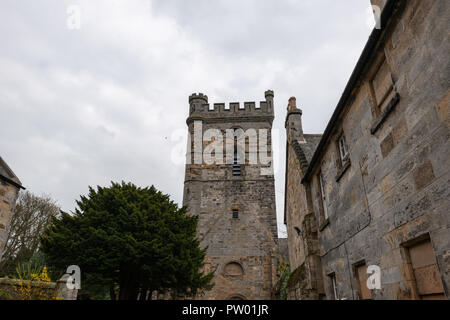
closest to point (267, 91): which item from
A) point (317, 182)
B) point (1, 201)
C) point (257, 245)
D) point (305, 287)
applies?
point (257, 245)

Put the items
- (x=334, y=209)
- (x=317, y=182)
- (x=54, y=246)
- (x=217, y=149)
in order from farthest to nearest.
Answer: (x=217, y=149) < (x=54, y=246) < (x=317, y=182) < (x=334, y=209)

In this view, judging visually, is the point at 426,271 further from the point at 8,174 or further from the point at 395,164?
the point at 8,174

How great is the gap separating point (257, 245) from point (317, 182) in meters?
12.3

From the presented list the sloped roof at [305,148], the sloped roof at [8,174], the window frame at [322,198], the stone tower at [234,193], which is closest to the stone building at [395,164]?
the window frame at [322,198]

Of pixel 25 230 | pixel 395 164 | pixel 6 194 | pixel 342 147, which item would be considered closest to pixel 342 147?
pixel 342 147

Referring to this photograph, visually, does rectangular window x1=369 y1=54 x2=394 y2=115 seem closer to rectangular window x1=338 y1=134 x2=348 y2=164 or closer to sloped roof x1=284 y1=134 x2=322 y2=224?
rectangular window x1=338 y1=134 x2=348 y2=164

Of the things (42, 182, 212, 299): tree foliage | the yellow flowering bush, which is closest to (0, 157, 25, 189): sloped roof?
the yellow flowering bush

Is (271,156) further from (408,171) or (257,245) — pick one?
(408,171)

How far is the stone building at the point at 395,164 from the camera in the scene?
376 cm

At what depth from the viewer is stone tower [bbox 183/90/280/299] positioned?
20.1 meters

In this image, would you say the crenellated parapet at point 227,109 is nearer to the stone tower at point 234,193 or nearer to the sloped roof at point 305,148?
the stone tower at point 234,193

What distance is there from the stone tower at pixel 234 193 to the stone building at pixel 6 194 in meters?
13.1

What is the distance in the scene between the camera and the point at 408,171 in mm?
4445

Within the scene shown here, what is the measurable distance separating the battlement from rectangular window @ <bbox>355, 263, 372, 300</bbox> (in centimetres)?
2009
